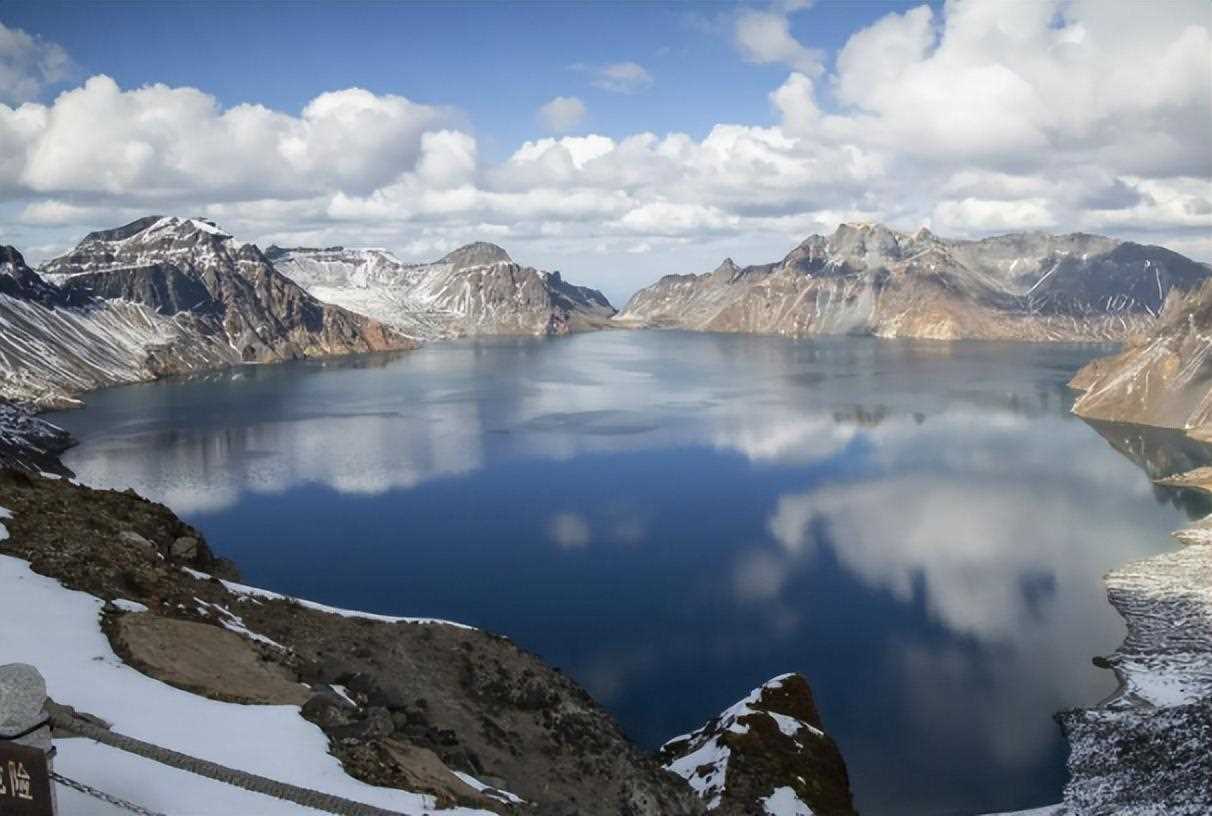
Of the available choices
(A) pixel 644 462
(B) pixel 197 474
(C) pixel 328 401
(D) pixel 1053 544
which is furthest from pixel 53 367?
(D) pixel 1053 544

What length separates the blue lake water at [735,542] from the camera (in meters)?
43.0

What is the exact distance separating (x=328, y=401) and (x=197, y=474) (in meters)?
61.8

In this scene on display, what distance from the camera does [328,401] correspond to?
154 m

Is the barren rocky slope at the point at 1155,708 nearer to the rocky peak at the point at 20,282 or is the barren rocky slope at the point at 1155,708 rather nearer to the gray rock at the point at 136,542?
the gray rock at the point at 136,542

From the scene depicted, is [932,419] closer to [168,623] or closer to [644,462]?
[644,462]

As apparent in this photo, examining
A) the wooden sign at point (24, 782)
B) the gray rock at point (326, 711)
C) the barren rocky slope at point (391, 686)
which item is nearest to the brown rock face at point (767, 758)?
the barren rocky slope at point (391, 686)

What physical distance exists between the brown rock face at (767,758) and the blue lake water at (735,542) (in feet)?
8.83

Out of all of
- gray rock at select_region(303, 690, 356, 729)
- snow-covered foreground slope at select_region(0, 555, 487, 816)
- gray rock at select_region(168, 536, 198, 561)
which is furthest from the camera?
gray rock at select_region(168, 536, 198, 561)

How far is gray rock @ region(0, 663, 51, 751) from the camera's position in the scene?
7.08 m

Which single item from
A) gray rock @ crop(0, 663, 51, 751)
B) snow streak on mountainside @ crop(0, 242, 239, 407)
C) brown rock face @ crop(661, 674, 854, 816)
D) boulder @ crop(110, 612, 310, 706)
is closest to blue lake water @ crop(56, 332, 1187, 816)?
brown rock face @ crop(661, 674, 854, 816)

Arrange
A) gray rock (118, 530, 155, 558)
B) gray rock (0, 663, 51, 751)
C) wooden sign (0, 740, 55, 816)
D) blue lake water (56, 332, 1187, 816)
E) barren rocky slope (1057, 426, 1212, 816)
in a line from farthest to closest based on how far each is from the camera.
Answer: blue lake water (56, 332, 1187, 816)
barren rocky slope (1057, 426, 1212, 816)
gray rock (118, 530, 155, 558)
wooden sign (0, 740, 55, 816)
gray rock (0, 663, 51, 751)

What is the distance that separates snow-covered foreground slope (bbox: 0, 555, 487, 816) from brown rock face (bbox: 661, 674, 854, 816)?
1696cm

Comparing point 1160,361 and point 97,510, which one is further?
point 1160,361

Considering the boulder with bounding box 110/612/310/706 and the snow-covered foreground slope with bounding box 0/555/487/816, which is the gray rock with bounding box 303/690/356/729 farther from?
the boulder with bounding box 110/612/310/706
